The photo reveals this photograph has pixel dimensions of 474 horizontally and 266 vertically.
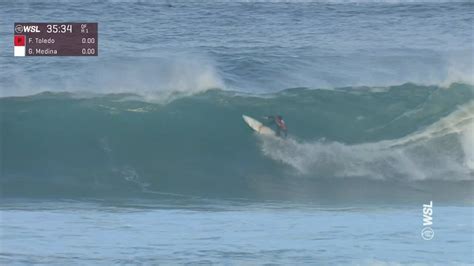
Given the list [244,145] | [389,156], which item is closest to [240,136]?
[244,145]

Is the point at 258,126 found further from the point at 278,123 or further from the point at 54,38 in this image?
the point at 54,38

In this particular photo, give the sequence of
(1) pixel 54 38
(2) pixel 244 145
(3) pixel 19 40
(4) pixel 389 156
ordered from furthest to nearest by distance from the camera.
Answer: (2) pixel 244 145 < (4) pixel 389 156 < (3) pixel 19 40 < (1) pixel 54 38

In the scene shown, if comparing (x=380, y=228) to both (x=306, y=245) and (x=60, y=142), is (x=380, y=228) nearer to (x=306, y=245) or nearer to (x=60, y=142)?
(x=306, y=245)

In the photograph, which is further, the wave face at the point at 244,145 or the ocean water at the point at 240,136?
the wave face at the point at 244,145

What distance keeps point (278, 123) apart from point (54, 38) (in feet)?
16.4

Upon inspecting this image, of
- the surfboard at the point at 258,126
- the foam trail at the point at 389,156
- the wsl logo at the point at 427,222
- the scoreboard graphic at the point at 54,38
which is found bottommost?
the wsl logo at the point at 427,222

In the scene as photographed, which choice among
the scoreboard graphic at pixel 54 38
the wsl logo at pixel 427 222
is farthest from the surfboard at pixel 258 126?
the scoreboard graphic at pixel 54 38

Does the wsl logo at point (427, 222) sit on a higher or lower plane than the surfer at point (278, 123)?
lower

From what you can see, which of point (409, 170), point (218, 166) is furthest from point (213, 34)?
point (409, 170)

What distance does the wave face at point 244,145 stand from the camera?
57.1 feet

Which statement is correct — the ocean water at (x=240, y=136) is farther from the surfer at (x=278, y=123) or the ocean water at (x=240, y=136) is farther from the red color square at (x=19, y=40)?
the red color square at (x=19, y=40)

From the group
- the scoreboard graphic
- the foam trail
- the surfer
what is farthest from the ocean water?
the scoreboard graphic

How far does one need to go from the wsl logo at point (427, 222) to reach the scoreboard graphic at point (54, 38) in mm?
5364

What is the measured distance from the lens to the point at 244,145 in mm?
18484
